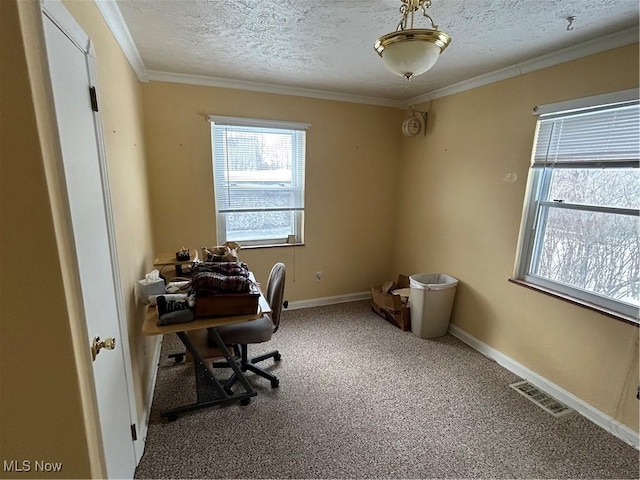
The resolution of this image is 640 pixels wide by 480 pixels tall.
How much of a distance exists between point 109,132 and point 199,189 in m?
1.55

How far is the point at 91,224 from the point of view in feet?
3.91

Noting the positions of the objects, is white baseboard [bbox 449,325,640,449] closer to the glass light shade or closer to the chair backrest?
the chair backrest

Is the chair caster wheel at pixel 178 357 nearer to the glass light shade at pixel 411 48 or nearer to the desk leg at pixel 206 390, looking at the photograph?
the desk leg at pixel 206 390

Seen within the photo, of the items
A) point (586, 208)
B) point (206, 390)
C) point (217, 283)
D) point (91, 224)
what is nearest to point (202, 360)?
point (206, 390)

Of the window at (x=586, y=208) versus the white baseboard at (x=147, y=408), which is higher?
the window at (x=586, y=208)

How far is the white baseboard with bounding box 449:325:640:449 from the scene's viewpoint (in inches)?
76.0

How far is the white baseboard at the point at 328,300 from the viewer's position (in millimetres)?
3777

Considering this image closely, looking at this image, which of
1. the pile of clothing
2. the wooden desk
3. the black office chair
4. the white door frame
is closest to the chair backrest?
the black office chair

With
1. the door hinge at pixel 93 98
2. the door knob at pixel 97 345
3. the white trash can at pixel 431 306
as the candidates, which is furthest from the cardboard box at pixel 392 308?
the door hinge at pixel 93 98

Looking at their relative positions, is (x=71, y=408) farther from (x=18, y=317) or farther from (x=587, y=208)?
(x=587, y=208)

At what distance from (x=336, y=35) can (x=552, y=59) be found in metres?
1.57

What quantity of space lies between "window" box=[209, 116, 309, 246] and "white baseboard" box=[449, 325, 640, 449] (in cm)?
218

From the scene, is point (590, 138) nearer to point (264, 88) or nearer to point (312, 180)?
Answer: point (312, 180)

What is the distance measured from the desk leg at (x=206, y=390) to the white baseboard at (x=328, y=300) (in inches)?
60.5
